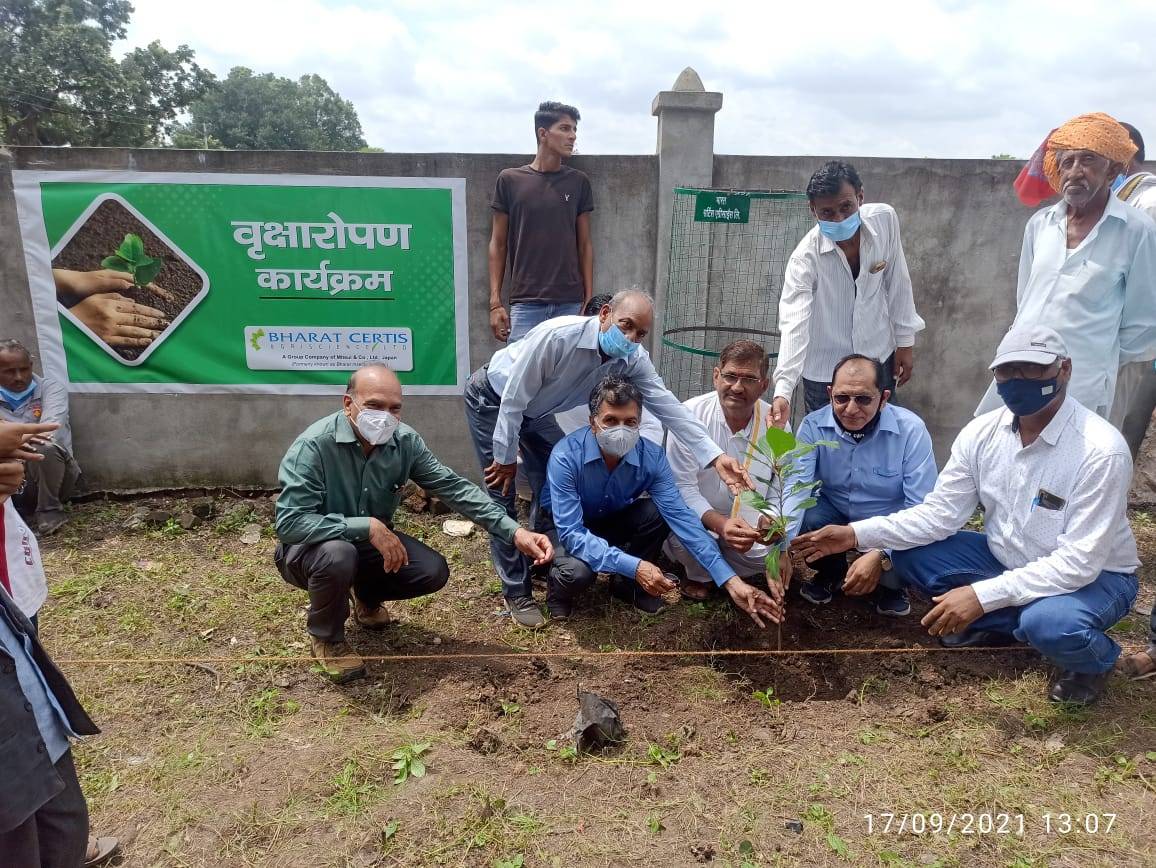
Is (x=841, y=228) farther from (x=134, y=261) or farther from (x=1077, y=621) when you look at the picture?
(x=134, y=261)

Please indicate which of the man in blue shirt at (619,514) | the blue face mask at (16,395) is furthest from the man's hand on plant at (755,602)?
the blue face mask at (16,395)

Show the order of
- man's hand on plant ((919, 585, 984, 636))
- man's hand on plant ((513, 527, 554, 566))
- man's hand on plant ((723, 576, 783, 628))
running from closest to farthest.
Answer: man's hand on plant ((919, 585, 984, 636))
man's hand on plant ((513, 527, 554, 566))
man's hand on plant ((723, 576, 783, 628))

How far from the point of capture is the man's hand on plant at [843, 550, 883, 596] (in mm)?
3521

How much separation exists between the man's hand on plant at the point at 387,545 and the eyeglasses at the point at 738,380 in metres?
1.87

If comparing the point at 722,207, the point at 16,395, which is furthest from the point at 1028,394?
the point at 16,395

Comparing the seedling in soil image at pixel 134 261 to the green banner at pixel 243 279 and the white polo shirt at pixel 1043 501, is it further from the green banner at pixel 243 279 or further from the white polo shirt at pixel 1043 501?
the white polo shirt at pixel 1043 501

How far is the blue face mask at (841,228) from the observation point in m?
3.97

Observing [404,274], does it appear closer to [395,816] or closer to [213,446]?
[213,446]

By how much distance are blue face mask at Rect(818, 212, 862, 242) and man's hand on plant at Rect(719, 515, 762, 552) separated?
5.21ft

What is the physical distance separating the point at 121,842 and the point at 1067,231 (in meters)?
4.62

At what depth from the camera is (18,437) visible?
1811 mm

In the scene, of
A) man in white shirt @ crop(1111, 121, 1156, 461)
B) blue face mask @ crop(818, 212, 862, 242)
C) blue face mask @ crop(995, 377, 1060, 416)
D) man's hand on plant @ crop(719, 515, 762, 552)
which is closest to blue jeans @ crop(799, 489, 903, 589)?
man's hand on plant @ crop(719, 515, 762, 552)

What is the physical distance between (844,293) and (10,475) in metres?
3.80

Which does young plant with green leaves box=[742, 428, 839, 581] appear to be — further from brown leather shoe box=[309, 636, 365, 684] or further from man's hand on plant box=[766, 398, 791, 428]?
brown leather shoe box=[309, 636, 365, 684]
